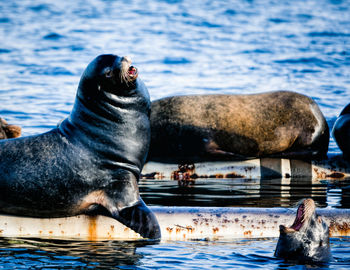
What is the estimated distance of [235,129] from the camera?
11148 mm

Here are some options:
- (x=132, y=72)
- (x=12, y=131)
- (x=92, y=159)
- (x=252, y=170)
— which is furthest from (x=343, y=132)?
(x=92, y=159)

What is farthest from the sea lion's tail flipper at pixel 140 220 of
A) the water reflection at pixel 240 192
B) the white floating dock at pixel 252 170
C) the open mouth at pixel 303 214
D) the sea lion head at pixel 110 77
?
the white floating dock at pixel 252 170

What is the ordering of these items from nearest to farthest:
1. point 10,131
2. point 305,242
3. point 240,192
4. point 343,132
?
point 305,242, point 240,192, point 10,131, point 343,132

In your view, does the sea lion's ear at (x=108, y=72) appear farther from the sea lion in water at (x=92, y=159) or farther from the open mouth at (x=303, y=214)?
the open mouth at (x=303, y=214)

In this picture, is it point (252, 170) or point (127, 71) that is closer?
point (127, 71)

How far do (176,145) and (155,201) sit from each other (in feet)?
11.1

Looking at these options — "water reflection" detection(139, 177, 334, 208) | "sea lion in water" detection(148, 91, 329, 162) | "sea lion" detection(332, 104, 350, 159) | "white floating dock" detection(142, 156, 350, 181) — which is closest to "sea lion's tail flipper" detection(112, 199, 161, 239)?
"water reflection" detection(139, 177, 334, 208)

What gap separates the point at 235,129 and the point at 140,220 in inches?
213

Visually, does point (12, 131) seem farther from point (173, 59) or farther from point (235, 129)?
point (173, 59)

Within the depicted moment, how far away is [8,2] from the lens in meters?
37.5

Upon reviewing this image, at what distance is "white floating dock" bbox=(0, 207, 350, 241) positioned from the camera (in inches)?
238

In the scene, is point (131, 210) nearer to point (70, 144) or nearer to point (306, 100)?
point (70, 144)

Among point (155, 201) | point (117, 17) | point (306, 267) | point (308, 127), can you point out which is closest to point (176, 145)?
point (308, 127)

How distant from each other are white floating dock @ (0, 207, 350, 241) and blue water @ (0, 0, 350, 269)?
0.75 feet
